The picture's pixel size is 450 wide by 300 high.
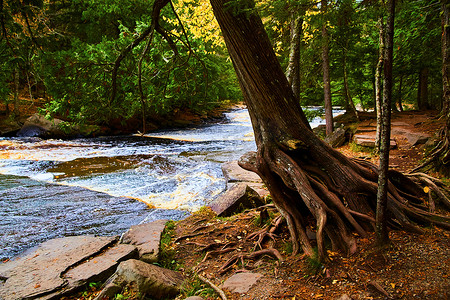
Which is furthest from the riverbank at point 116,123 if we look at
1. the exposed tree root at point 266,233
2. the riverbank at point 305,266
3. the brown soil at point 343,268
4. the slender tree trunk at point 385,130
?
the slender tree trunk at point 385,130

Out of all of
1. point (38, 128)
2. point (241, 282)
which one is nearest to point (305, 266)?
point (241, 282)

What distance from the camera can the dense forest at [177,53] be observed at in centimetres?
448

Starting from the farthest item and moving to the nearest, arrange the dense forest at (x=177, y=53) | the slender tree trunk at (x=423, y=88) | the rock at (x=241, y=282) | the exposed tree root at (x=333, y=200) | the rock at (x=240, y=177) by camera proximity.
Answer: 1. the slender tree trunk at (x=423, y=88)
2. the rock at (x=240, y=177)
3. the dense forest at (x=177, y=53)
4. the exposed tree root at (x=333, y=200)
5. the rock at (x=241, y=282)

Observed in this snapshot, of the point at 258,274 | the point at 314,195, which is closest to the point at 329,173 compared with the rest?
the point at 314,195

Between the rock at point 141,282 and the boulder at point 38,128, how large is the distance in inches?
642

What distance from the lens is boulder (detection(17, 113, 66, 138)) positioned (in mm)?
16844

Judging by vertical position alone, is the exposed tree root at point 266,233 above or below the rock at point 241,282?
above

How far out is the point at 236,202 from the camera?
19.7 ft

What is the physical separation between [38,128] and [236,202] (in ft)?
53.3

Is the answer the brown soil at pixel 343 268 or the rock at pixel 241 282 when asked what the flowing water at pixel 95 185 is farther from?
the rock at pixel 241 282

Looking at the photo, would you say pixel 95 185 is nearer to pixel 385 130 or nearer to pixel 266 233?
pixel 266 233

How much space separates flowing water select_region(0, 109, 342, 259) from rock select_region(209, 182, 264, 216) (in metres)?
1.22

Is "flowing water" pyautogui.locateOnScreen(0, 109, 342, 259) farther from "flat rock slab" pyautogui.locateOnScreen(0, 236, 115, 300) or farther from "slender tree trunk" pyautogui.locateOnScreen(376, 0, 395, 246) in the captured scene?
"slender tree trunk" pyautogui.locateOnScreen(376, 0, 395, 246)

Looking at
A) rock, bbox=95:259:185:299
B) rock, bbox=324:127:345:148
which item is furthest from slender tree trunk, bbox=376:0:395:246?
rock, bbox=324:127:345:148
